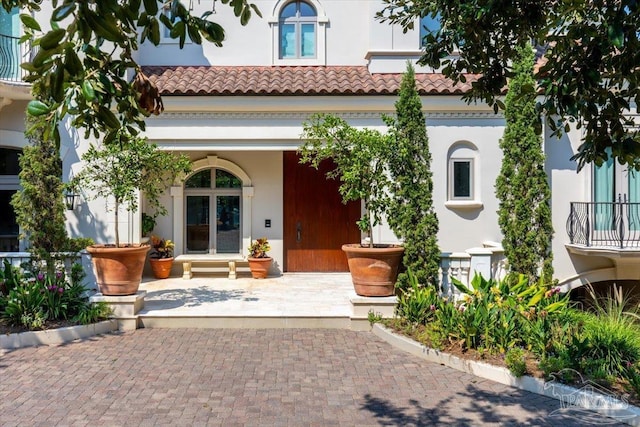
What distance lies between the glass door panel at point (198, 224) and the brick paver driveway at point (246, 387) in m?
5.86

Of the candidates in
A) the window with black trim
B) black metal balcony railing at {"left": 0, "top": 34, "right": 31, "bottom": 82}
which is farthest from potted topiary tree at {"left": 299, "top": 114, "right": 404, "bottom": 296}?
black metal balcony railing at {"left": 0, "top": 34, "right": 31, "bottom": 82}

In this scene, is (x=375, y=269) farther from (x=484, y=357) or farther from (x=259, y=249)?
(x=259, y=249)

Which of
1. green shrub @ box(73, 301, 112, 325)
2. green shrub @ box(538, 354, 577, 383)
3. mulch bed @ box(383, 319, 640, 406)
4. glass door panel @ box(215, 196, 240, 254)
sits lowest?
mulch bed @ box(383, 319, 640, 406)

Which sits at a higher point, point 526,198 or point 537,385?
point 526,198

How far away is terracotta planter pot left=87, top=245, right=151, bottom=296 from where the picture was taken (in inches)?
328

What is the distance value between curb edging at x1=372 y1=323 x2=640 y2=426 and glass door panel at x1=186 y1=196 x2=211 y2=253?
753 cm

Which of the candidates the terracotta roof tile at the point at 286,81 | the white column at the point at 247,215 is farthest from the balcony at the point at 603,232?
the white column at the point at 247,215

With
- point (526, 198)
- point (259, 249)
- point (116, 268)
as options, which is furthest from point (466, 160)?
point (116, 268)

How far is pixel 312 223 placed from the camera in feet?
44.7

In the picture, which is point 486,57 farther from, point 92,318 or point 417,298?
point 92,318

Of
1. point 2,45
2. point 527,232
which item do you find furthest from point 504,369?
point 2,45

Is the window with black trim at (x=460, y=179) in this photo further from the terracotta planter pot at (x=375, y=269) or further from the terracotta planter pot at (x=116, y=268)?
the terracotta planter pot at (x=116, y=268)

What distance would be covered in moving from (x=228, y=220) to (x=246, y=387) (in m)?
8.25

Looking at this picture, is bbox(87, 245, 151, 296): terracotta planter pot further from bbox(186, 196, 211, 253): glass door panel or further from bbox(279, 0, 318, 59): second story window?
bbox(279, 0, 318, 59): second story window
